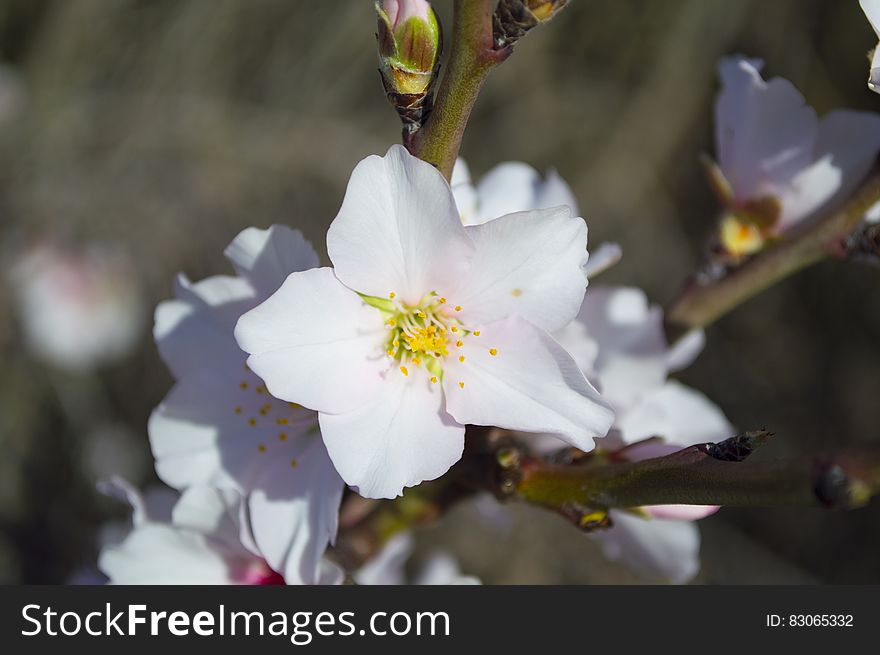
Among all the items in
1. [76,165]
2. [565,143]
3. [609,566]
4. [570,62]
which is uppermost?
[570,62]

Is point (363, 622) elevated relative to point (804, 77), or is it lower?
lower

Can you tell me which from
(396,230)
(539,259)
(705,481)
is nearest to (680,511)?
(705,481)

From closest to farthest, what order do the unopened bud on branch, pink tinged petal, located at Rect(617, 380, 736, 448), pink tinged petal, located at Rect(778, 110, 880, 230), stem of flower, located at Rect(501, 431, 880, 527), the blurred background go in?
stem of flower, located at Rect(501, 431, 880, 527) → the unopened bud on branch → pink tinged petal, located at Rect(778, 110, 880, 230) → pink tinged petal, located at Rect(617, 380, 736, 448) → the blurred background

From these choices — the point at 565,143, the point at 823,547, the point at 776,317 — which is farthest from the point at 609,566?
the point at 565,143

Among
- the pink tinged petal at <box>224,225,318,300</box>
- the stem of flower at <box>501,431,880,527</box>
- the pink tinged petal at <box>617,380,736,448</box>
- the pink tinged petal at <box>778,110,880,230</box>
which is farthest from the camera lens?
the pink tinged petal at <box>617,380,736,448</box>

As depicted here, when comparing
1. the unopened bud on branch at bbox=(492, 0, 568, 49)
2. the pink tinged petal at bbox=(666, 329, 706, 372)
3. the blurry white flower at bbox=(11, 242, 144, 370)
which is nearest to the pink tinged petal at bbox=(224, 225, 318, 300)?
the unopened bud on branch at bbox=(492, 0, 568, 49)

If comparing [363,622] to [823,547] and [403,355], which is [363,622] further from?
[823,547]

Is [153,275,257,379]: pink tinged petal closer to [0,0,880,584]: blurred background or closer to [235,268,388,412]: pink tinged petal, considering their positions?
[235,268,388,412]: pink tinged petal
